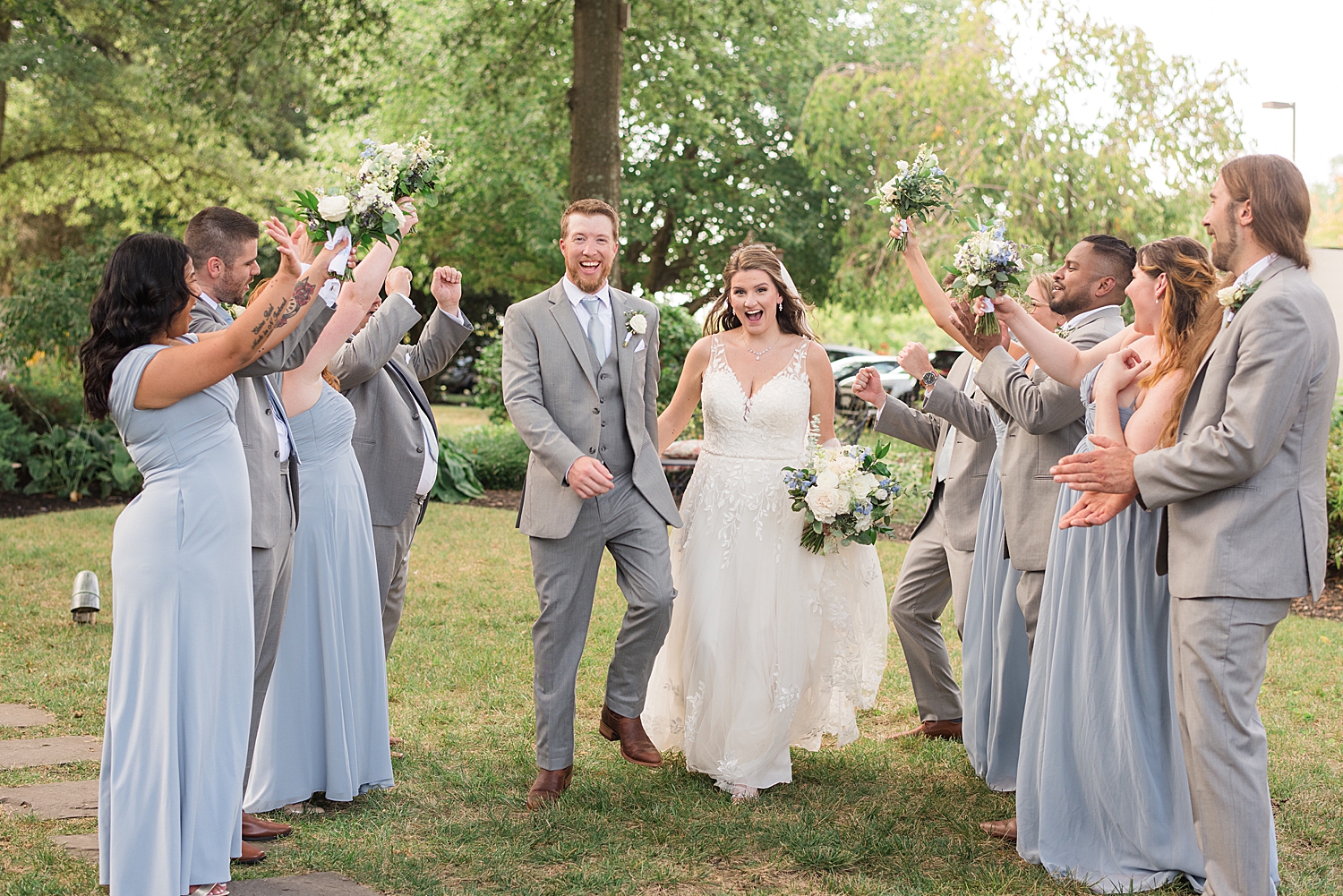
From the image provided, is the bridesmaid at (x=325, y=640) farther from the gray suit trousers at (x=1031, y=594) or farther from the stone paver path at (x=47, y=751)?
the gray suit trousers at (x=1031, y=594)

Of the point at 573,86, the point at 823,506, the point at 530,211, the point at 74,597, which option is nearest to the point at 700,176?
the point at 530,211

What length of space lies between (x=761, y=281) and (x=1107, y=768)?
2.61 meters

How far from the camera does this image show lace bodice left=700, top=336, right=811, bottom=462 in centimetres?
554

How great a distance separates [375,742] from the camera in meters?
5.09

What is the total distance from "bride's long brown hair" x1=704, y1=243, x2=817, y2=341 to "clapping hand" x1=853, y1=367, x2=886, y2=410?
21.8 inches

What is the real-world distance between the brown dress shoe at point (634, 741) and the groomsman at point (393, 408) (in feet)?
4.04

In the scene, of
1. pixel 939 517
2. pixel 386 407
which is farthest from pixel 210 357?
pixel 939 517

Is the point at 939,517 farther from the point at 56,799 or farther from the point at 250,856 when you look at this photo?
the point at 56,799

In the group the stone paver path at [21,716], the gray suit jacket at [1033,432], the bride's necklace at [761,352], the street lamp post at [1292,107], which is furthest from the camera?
the street lamp post at [1292,107]

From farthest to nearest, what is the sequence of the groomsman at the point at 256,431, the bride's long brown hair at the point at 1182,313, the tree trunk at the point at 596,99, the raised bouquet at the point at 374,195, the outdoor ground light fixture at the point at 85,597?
the tree trunk at the point at 596,99 < the outdoor ground light fixture at the point at 85,597 < the groomsman at the point at 256,431 < the raised bouquet at the point at 374,195 < the bride's long brown hair at the point at 1182,313

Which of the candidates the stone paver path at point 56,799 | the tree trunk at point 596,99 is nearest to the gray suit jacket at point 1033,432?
the stone paver path at point 56,799

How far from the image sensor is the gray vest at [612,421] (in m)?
5.23

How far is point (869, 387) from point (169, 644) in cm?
307

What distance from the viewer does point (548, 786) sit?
505cm
